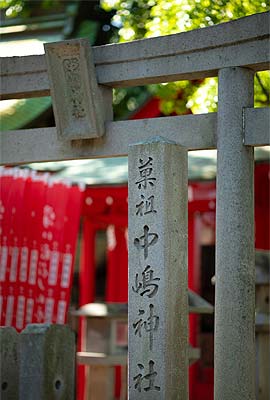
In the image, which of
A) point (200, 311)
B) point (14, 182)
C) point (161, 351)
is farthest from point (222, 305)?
point (14, 182)

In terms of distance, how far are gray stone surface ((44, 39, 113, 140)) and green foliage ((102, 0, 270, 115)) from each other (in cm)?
161

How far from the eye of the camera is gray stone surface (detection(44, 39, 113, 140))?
22.8 ft

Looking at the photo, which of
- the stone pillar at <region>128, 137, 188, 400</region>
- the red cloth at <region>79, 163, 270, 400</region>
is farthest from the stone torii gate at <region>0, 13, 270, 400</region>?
the red cloth at <region>79, 163, 270, 400</region>

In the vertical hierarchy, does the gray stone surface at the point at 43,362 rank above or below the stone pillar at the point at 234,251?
below

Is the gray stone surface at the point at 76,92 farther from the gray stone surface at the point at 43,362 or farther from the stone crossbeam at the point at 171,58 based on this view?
the gray stone surface at the point at 43,362

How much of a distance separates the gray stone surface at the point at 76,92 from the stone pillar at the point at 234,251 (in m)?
1.03

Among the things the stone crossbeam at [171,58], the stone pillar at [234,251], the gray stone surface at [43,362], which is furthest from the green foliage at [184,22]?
the gray stone surface at [43,362]

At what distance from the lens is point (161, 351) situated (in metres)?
5.89

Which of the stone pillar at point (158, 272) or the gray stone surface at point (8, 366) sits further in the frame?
the gray stone surface at point (8, 366)

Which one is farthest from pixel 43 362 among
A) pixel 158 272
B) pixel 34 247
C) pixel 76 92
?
pixel 34 247

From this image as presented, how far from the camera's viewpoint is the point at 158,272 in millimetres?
5941

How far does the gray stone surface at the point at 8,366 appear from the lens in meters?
6.82

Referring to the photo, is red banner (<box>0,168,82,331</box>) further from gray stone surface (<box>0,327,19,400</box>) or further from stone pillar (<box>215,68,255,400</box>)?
stone pillar (<box>215,68,255,400</box>)

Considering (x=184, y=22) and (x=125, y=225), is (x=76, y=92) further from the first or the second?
(x=125, y=225)
